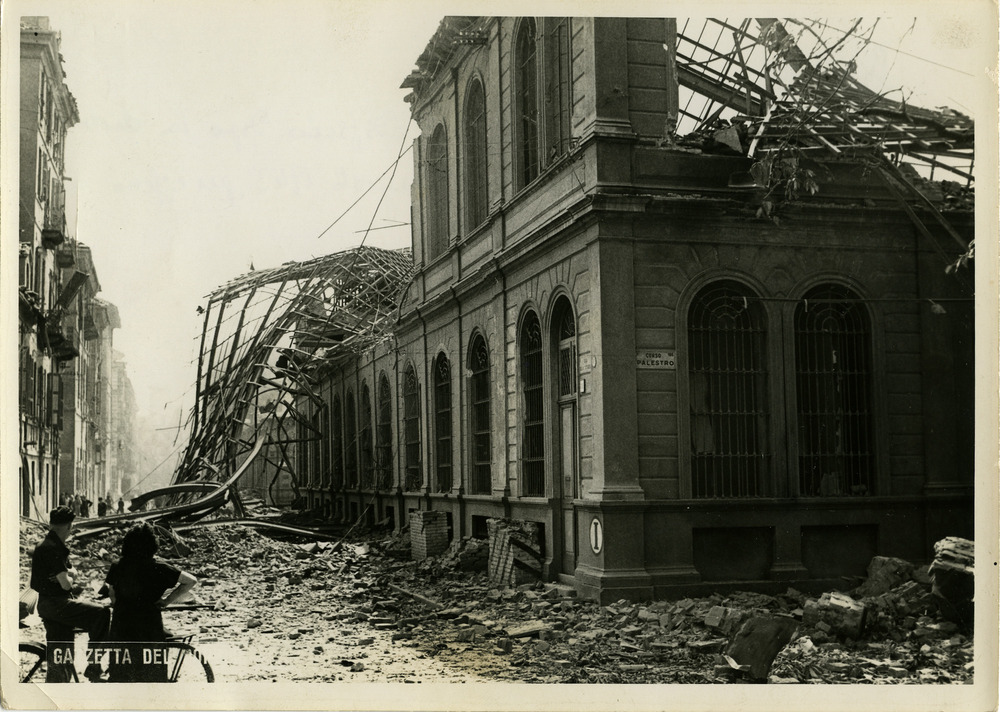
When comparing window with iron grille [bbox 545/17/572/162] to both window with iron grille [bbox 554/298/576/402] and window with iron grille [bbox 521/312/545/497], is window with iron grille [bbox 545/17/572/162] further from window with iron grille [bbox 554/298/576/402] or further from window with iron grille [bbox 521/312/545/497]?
window with iron grille [bbox 521/312/545/497]

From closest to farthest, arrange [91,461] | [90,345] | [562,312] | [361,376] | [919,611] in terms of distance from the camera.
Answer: [919,611], [90,345], [91,461], [562,312], [361,376]

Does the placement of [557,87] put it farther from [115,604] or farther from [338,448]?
[115,604]

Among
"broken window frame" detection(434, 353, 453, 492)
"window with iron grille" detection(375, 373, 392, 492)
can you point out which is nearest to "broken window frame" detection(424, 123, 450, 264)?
"broken window frame" detection(434, 353, 453, 492)

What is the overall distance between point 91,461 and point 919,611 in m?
8.57

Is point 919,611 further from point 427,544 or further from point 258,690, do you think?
point 427,544

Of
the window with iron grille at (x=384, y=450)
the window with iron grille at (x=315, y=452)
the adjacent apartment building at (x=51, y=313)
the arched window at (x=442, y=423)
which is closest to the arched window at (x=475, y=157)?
the arched window at (x=442, y=423)

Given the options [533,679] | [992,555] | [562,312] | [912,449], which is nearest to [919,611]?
[992,555]

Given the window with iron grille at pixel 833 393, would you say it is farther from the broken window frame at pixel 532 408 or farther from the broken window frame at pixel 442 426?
the broken window frame at pixel 442 426

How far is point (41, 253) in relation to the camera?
9.52m

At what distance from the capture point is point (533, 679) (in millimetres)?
8914

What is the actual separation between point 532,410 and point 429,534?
3.67m

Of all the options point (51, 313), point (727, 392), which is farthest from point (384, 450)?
point (51, 313)

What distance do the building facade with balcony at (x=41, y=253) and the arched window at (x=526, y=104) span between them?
6.30 metres

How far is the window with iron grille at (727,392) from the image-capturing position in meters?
11.7
